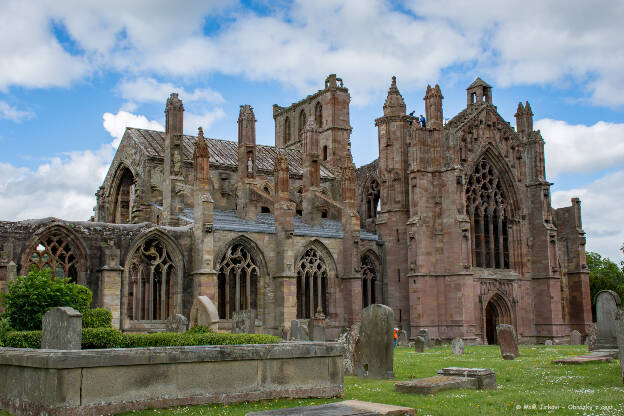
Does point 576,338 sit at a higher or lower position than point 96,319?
lower

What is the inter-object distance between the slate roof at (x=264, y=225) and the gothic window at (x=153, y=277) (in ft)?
9.49

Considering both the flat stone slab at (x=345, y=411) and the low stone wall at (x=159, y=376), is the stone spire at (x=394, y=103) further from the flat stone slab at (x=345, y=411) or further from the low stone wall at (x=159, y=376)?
the flat stone slab at (x=345, y=411)

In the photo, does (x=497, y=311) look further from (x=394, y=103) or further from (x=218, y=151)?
(x=218, y=151)

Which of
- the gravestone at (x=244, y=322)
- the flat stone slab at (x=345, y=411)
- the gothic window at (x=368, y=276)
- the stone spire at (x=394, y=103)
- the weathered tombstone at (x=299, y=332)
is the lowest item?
the flat stone slab at (x=345, y=411)

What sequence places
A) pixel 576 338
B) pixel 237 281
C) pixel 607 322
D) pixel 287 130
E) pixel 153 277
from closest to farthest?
pixel 607 322
pixel 153 277
pixel 237 281
pixel 576 338
pixel 287 130

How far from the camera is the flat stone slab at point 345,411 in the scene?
8.58m

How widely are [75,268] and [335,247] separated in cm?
1373

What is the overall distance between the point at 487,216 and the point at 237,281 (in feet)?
52.7

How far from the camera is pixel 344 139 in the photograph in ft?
157

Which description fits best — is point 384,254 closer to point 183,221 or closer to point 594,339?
point 183,221

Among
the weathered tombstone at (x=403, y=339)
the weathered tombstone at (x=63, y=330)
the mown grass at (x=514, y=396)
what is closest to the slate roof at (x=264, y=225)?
the weathered tombstone at (x=403, y=339)

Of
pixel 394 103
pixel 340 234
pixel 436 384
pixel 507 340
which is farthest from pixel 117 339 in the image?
pixel 394 103

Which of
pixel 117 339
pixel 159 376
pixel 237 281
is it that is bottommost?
pixel 159 376

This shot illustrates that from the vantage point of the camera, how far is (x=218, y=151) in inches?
1641
